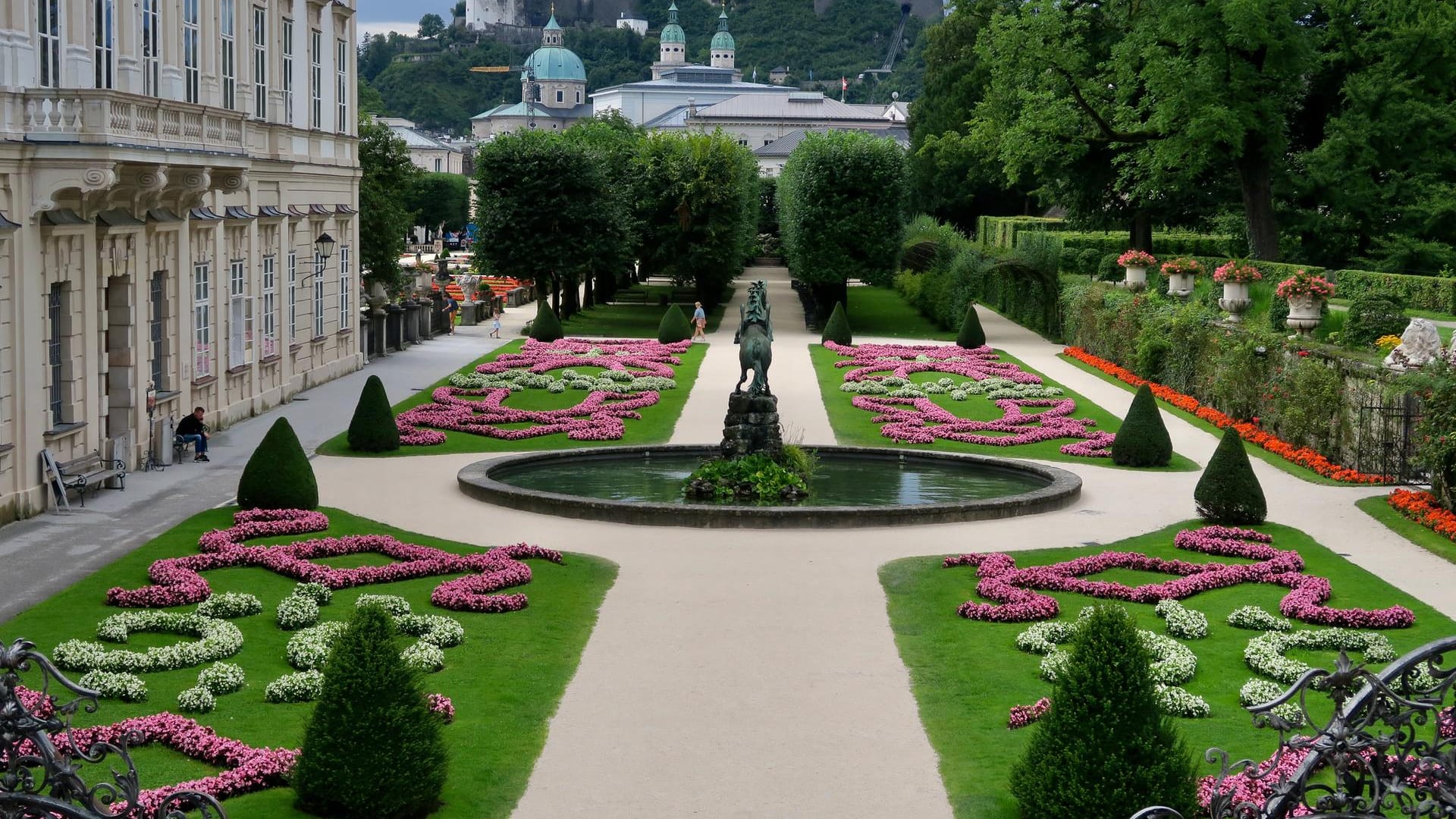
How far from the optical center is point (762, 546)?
2066 cm

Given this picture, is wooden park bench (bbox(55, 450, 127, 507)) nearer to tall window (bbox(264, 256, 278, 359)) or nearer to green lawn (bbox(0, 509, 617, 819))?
green lawn (bbox(0, 509, 617, 819))

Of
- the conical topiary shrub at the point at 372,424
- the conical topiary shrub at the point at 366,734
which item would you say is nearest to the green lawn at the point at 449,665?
the conical topiary shrub at the point at 366,734

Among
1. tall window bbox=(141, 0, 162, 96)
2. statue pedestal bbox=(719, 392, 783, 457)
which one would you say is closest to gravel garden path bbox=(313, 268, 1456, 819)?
statue pedestal bbox=(719, 392, 783, 457)

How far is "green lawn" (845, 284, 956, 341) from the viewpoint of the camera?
5603 centimetres

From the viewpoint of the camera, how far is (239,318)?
105ft

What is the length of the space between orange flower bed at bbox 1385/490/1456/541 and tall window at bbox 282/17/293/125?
23.2 m

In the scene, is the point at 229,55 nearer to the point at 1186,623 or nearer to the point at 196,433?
the point at 196,433

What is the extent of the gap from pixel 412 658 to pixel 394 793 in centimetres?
386

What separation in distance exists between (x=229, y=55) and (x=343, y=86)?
30.8ft

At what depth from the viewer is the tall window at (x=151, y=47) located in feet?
85.7

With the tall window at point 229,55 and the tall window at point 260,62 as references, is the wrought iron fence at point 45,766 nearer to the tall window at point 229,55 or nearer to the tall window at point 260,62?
the tall window at point 229,55

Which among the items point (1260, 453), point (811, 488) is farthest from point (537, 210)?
point (811, 488)

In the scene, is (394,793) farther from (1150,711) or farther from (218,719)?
(1150,711)

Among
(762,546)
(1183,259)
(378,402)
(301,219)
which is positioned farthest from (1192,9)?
(762,546)
